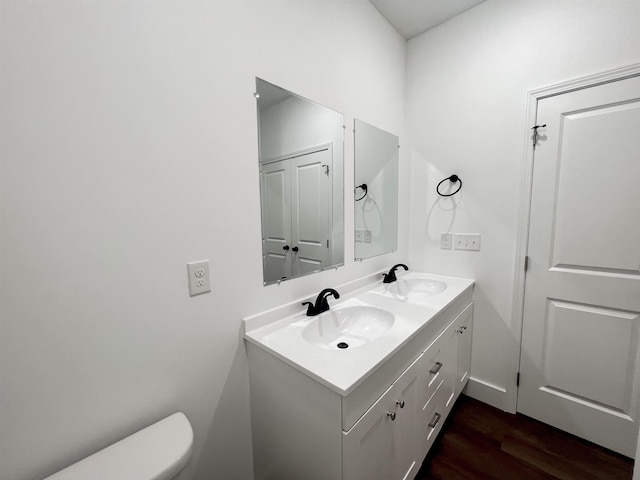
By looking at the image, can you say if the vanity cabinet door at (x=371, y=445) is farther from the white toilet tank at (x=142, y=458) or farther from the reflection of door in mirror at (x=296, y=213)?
the reflection of door in mirror at (x=296, y=213)

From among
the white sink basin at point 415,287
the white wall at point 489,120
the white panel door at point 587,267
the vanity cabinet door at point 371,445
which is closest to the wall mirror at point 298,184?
the white sink basin at point 415,287

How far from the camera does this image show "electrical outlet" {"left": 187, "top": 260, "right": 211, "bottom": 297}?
0.94 metres

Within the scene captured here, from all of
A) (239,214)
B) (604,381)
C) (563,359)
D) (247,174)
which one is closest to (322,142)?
(247,174)

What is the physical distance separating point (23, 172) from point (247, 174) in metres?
0.62

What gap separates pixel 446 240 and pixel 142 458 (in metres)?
2.03

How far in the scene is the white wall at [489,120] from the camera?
1.45 metres

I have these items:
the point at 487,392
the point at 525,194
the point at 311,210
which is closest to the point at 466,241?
the point at 525,194

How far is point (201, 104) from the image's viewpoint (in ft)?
3.05

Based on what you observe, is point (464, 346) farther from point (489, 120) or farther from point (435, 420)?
point (489, 120)

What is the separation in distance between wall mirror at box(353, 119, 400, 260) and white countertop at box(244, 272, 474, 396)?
377 millimetres

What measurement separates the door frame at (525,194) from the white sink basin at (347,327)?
107cm

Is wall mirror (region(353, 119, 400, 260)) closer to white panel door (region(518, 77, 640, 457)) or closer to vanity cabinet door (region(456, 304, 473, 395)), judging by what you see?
vanity cabinet door (region(456, 304, 473, 395))

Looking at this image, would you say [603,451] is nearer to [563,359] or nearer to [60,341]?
[563,359]

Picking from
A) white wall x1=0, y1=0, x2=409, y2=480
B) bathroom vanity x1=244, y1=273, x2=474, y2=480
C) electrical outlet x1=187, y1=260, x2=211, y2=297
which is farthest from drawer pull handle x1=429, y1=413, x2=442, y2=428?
electrical outlet x1=187, y1=260, x2=211, y2=297
